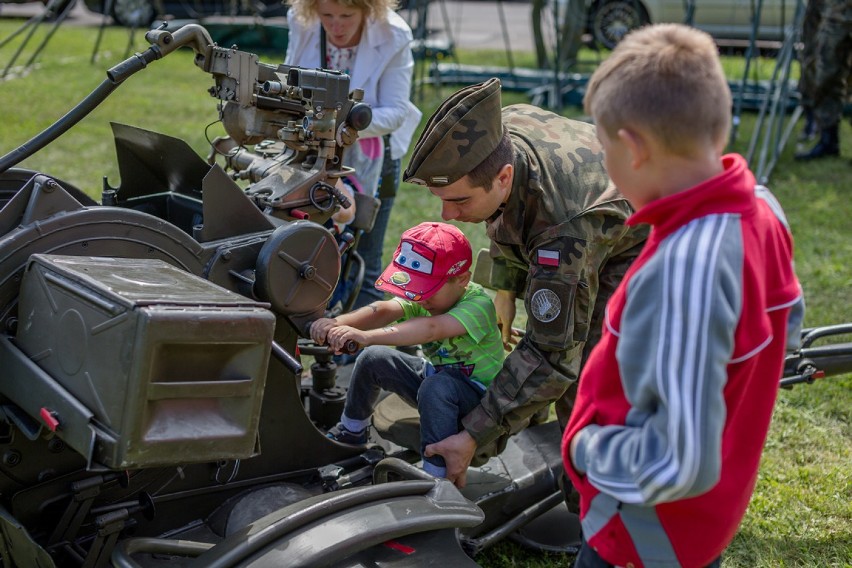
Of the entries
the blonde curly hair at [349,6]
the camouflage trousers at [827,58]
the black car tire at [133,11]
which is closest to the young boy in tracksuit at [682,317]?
the blonde curly hair at [349,6]

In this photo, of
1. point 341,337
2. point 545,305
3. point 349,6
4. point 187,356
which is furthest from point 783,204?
point 187,356

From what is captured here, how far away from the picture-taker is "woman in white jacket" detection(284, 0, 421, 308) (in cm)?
434

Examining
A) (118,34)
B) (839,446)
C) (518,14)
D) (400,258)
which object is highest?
(400,258)

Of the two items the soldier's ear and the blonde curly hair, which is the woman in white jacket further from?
the soldier's ear

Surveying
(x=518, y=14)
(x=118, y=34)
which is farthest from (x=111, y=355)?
(x=518, y=14)

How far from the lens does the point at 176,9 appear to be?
17578 mm

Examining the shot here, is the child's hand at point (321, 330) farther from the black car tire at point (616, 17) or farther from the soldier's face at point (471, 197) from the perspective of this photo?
the black car tire at point (616, 17)

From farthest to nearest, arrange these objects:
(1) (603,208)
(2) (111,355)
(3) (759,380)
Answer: (1) (603,208)
(2) (111,355)
(3) (759,380)

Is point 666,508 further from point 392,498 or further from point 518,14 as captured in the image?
point 518,14

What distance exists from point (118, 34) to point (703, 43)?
57.8 ft

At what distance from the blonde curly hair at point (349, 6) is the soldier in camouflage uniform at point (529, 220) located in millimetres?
1344

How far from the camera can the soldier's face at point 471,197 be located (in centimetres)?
292

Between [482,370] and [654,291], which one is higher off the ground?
[654,291]

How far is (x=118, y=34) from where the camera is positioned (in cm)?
1786
